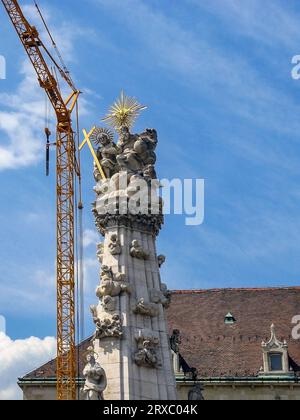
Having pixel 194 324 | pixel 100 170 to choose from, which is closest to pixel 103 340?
pixel 100 170

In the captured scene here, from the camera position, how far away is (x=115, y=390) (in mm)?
36875

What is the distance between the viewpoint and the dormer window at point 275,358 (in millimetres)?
66625

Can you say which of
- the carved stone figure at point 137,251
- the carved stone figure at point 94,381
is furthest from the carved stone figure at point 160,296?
the carved stone figure at point 94,381

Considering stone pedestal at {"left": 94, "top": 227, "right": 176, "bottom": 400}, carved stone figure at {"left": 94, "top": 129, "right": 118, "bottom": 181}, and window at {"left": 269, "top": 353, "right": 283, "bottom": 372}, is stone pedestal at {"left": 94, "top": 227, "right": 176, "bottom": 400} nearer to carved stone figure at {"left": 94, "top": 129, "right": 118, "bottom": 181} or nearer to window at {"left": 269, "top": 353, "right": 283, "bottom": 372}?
carved stone figure at {"left": 94, "top": 129, "right": 118, "bottom": 181}

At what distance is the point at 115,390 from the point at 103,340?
1871 mm

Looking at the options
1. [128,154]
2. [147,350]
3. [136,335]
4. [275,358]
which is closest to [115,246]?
[136,335]

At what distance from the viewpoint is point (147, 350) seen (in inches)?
Answer: 1481

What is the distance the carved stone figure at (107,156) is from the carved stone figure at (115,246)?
2728mm

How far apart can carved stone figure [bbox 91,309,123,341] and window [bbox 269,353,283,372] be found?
99.9 feet

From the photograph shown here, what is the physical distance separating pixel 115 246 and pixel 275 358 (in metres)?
29.8

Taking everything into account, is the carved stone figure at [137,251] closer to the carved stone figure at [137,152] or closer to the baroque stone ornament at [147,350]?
the carved stone figure at [137,152]

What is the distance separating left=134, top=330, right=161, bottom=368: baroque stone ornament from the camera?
3747 cm

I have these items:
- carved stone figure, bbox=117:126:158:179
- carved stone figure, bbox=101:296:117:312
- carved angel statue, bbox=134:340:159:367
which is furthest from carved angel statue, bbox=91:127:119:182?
carved angel statue, bbox=134:340:159:367
